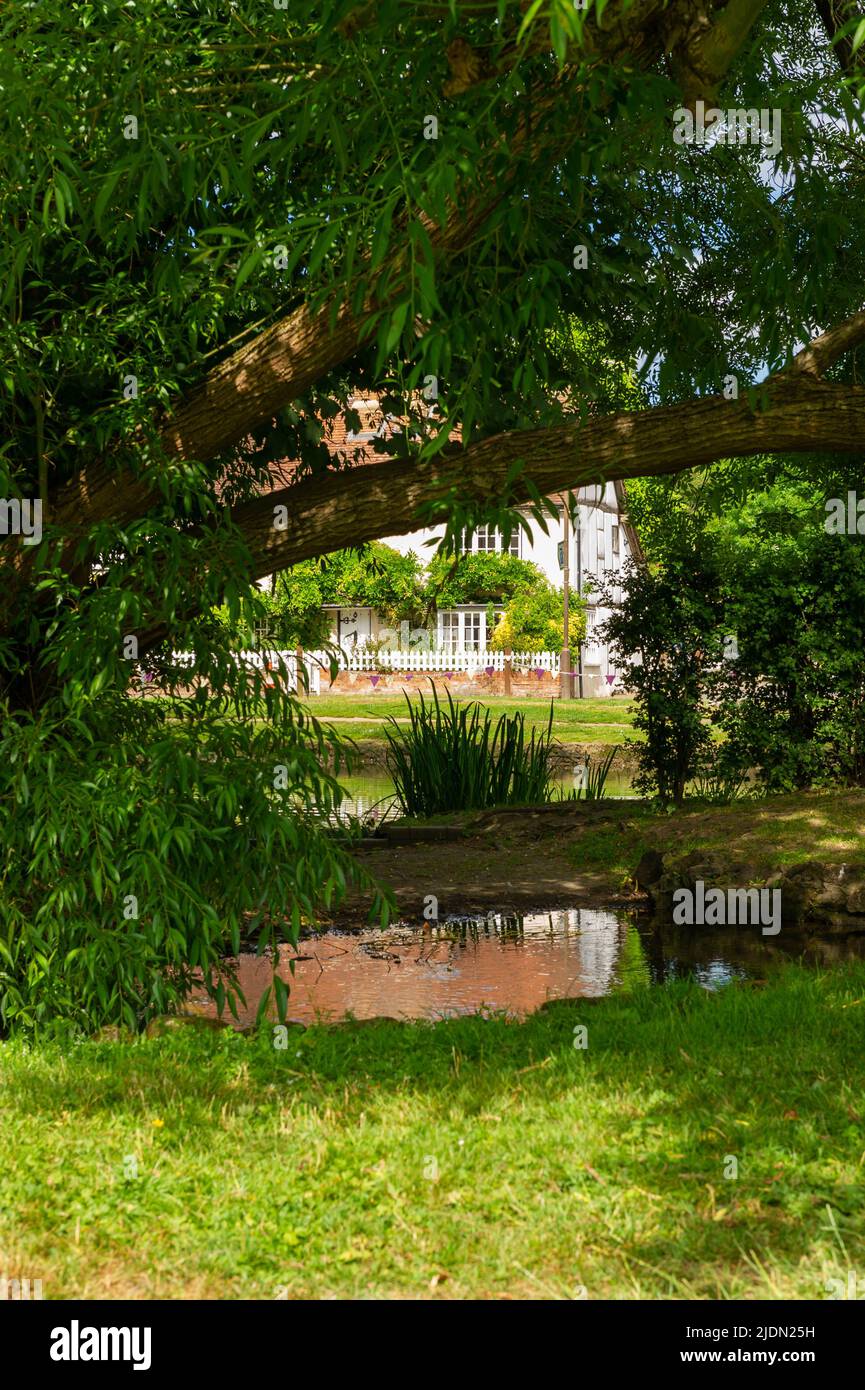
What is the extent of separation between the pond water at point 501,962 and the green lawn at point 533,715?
1351 centimetres

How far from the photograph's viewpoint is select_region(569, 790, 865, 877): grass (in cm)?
887

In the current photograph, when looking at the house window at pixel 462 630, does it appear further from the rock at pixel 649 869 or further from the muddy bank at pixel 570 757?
the rock at pixel 649 869

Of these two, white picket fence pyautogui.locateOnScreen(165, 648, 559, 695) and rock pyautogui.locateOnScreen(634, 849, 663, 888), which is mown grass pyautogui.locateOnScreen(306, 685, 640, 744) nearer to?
white picket fence pyautogui.locateOnScreen(165, 648, 559, 695)

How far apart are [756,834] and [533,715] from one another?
20.0 m

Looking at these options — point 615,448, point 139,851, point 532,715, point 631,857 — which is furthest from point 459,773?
point 532,715

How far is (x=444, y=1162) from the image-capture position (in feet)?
12.9

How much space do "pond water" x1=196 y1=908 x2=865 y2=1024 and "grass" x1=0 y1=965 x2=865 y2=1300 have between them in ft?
3.47

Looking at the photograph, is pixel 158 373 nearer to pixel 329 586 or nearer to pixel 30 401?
pixel 30 401

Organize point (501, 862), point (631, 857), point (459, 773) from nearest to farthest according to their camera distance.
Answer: point (631, 857), point (501, 862), point (459, 773)

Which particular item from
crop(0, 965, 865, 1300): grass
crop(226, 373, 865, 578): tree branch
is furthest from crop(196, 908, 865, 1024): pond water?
crop(226, 373, 865, 578): tree branch

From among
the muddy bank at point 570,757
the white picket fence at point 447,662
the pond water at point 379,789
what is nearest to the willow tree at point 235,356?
the pond water at point 379,789

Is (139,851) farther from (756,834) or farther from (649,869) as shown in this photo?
(756,834)

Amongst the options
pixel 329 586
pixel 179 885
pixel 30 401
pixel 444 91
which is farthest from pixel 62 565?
pixel 329 586
